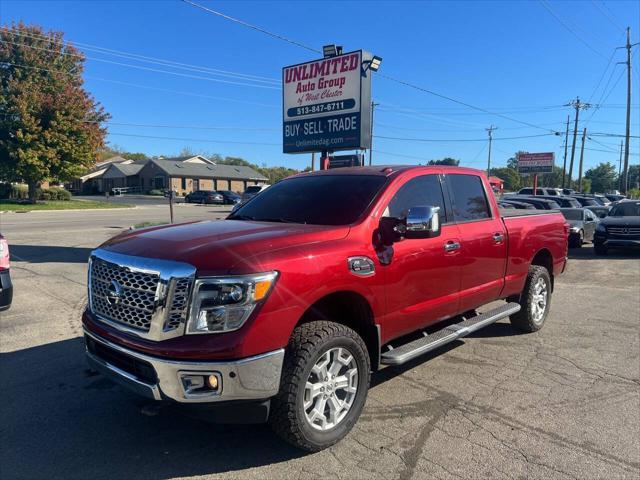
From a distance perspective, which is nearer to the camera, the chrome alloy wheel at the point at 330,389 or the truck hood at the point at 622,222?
the chrome alloy wheel at the point at 330,389

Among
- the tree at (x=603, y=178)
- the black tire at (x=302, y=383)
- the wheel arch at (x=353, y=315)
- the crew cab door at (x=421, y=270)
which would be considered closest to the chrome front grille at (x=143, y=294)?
the black tire at (x=302, y=383)

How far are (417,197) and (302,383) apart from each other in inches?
83.7

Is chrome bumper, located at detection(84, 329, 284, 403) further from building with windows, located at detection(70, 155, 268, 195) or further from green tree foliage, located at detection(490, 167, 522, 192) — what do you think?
green tree foliage, located at detection(490, 167, 522, 192)

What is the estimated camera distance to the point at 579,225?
16.7 m

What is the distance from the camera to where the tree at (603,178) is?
124 metres

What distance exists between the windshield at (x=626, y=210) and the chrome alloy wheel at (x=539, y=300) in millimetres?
11316

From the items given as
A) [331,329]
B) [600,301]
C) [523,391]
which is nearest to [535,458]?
[523,391]

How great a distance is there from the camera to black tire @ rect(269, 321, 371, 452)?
120 inches

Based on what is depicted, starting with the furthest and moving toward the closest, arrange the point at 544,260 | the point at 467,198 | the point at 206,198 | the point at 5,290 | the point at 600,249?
the point at 206,198, the point at 600,249, the point at 544,260, the point at 5,290, the point at 467,198

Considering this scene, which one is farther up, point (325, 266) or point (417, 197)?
point (417, 197)

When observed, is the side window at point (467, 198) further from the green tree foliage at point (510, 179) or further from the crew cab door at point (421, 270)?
the green tree foliage at point (510, 179)

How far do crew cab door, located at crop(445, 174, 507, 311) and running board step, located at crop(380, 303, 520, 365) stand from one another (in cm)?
16

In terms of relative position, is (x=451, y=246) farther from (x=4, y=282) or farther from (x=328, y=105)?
(x=328, y=105)

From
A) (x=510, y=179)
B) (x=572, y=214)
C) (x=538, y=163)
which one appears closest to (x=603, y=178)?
(x=510, y=179)
